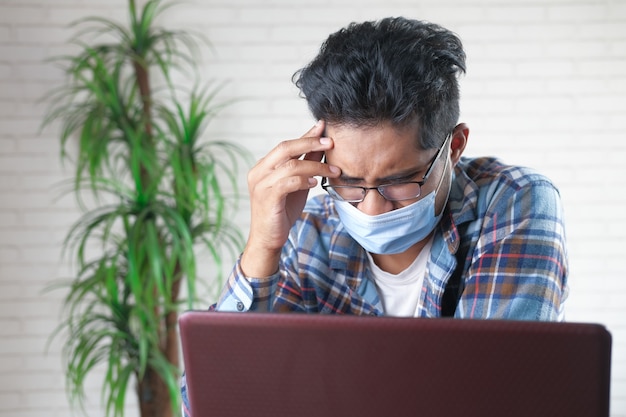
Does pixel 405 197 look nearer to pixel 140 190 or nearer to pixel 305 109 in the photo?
pixel 140 190

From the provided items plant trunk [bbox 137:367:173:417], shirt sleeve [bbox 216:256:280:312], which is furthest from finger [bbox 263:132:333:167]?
plant trunk [bbox 137:367:173:417]

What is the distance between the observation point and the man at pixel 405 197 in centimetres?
124

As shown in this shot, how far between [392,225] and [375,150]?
0.17m

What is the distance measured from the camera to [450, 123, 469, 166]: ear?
1.38 metres

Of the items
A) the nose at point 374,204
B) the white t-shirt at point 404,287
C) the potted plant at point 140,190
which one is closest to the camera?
the nose at point 374,204

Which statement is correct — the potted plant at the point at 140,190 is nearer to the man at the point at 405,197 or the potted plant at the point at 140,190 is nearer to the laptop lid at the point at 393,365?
the man at the point at 405,197

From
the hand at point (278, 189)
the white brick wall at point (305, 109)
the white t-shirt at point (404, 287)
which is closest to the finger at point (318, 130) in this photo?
the hand at point (278, 189)

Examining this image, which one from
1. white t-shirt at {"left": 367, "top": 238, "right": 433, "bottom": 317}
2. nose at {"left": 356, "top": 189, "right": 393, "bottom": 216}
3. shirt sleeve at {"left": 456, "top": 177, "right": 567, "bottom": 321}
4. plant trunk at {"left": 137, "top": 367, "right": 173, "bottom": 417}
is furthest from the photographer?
plant trunk at {"left": 137, "top": 367, "right": 173, "bottom": 417}

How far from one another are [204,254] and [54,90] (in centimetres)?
82

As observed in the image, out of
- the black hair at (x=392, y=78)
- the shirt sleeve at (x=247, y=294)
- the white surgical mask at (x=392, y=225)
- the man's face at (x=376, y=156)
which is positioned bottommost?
the shirt sleeve at (x=247, y=294)

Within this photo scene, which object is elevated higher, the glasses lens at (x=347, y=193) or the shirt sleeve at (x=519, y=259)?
the glasses lens at (x=347, y=193)

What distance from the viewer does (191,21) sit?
108 inches

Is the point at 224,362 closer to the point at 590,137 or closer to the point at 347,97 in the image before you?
the point at 347,97

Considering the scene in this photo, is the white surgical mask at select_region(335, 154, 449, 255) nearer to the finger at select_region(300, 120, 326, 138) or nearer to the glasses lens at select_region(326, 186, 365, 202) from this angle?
the glasses lens at select_region(326, 186, 365, 202)
